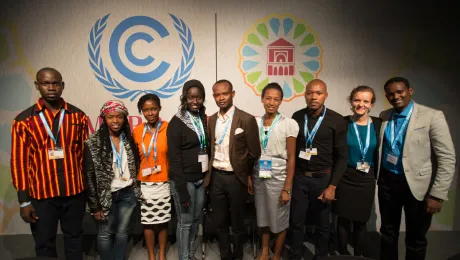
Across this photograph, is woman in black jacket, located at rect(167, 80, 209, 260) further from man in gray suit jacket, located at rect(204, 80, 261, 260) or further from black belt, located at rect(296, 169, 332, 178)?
black belt, located at rect(296, 169, 332, 178)

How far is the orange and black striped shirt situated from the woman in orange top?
50 cm

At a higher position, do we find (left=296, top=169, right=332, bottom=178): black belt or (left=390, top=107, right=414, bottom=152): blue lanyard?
(left=390, top=107, right=414, bottom=152): blue lanyard


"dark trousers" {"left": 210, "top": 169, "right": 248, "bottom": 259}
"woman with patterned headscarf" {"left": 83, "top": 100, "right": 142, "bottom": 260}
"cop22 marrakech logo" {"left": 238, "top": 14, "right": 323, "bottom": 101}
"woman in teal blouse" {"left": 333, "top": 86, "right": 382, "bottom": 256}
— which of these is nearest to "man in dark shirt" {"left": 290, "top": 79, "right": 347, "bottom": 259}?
"woman in teal blouse" {"left": 333, "top": 86, "right": 382, "bottom": 256}

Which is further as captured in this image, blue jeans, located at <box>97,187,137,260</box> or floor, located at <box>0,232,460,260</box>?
floor, located at <box>0,232,460,260</box>

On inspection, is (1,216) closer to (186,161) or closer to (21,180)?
(21,180)

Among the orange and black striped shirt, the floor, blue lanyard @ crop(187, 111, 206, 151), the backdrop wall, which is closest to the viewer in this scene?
the orange and black striped shirt

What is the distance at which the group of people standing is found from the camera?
1.95 meters

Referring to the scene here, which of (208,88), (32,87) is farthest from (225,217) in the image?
(32,87)

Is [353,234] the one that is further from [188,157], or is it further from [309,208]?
[188,157]

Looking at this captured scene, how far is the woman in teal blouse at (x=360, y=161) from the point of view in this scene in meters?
2.24

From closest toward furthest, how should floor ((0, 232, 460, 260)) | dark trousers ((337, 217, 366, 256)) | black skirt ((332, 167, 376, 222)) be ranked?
black skirt ((332, 167, 376, 222))
dark trousers ((337, 217, 366, 256))
floor ((0, 232, 460, 260))

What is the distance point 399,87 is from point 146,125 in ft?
7.24

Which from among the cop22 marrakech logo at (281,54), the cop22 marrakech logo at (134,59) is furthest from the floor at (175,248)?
the cop22 marrakech logo at (281,54)

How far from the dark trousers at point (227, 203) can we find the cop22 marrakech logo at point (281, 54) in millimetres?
1292
